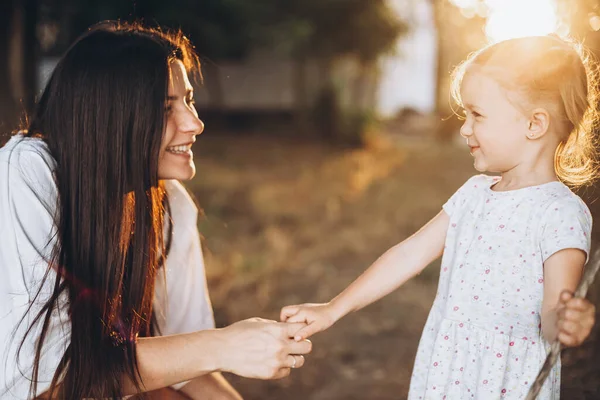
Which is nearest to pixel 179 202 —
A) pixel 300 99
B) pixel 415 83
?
pixel 300 99

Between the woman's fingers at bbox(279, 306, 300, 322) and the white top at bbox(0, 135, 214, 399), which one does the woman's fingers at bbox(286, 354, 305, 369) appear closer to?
the woman's fingers at bbox(279, 306, 300, 322)

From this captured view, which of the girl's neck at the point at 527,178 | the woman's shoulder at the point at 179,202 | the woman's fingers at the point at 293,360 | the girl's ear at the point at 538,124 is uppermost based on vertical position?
the girl's ear at the point at 538,124

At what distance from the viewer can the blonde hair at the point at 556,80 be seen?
162cm

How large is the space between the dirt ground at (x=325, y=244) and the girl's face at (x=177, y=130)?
0.73 metres

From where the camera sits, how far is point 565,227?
156 cm

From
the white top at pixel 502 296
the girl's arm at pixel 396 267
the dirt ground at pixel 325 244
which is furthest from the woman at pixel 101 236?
the dirt ground at pixel 325 244

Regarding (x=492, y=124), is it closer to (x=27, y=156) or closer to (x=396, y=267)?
(x=396, y=267)

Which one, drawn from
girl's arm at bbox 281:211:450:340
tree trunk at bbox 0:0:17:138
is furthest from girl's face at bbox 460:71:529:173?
tree trunk at bbox 0:0:17:138

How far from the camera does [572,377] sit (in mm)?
1930

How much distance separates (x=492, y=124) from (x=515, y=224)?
9.9 inches

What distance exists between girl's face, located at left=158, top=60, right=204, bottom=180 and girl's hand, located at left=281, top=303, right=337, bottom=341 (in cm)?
54

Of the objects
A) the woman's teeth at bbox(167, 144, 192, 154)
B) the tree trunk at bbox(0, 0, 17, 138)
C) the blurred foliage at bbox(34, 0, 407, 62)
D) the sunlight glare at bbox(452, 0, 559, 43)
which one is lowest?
the woman's teeth at bbox(167, 144, 192, 154)

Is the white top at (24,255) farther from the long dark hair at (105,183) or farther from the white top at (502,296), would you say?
the white top at (502,296)

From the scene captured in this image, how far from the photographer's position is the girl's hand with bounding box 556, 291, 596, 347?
1382mm
